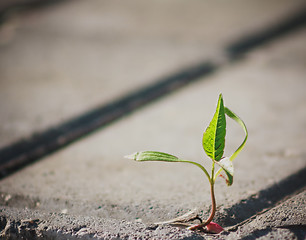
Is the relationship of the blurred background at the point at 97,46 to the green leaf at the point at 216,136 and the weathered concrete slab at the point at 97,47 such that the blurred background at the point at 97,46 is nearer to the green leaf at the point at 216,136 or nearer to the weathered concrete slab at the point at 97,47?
the weathered concrete slab at the point at 97,47

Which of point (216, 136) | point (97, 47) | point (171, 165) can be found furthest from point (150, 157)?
point (97, 47)

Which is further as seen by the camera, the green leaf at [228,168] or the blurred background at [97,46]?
the blurred background at [97,46]

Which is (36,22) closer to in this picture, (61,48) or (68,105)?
(61,48)

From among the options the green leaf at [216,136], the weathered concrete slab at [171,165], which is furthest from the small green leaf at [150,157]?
the weathered concrete slab at [171,165]

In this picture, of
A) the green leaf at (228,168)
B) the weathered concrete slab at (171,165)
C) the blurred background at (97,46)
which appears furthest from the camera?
the blurred background at (97,46)

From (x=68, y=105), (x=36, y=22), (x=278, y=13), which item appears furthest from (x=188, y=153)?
(x=36, y=22)

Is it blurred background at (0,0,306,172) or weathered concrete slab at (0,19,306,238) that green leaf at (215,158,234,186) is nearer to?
weathered concrete slab at (0,19,306,238)

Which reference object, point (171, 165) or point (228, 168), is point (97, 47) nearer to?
point (171, 165)
